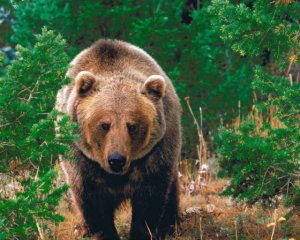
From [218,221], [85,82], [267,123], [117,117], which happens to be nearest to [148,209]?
[218,221]

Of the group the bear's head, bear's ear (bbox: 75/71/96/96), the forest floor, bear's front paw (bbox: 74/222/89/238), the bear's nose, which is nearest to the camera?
the bear's nose

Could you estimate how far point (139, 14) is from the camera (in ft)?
32.0

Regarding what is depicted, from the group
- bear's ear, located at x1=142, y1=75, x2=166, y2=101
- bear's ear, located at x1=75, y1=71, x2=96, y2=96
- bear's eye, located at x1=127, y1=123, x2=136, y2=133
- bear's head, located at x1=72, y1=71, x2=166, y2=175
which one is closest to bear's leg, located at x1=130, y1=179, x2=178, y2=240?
bear's head, located at x1=72, y1=71, x2=166, y2=175

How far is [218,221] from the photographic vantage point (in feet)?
20.4

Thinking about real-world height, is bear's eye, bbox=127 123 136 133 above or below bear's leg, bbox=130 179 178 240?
above

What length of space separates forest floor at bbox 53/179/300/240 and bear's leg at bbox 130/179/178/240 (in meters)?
0.27

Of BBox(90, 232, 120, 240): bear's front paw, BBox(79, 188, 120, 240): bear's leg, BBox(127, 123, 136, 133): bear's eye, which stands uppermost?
BBox(127, 123, 136, 133): bear's eye

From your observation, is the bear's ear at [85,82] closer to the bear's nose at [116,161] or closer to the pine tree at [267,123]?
the bear's nose at [116,161]

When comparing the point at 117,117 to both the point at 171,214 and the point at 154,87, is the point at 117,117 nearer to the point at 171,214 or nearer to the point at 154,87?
the point at 154,87

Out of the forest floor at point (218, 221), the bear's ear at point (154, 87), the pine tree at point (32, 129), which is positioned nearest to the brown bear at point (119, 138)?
the bear's ear at point (154, 87)

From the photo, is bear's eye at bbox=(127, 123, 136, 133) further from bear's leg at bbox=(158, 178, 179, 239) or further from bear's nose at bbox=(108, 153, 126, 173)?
bear's leg at bbox=(158, 178, 179, 239)

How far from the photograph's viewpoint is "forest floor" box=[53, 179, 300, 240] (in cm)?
553

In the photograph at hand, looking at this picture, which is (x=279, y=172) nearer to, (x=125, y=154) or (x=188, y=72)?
(x=125, y=154)

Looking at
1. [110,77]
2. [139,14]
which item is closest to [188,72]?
[139,14]
